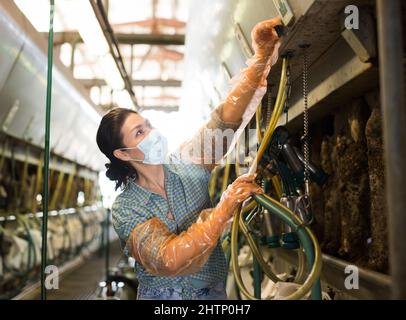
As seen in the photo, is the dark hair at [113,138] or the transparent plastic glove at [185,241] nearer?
the transparent plastic glove at [185,241]

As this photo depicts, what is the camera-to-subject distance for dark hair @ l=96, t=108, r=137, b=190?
135 cm

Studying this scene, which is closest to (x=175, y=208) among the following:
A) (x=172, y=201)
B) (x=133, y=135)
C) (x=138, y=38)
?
(x=172, y=201)

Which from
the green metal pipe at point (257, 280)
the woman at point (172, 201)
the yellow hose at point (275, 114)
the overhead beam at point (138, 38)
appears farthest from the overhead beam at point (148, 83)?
the yellow hose at point (275, 114)

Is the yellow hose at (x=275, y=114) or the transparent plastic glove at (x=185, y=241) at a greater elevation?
the yellow hose at (x=275, y=114)

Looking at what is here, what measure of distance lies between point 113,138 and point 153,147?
0.41ft

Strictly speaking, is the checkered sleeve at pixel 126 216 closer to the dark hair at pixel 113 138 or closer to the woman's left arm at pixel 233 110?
the dark hair at pixel 113 138

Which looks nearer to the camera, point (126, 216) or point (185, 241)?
point (185, 241)

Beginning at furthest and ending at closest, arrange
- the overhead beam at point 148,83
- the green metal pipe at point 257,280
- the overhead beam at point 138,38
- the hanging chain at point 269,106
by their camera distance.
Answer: the overhead beam at point 148,83
the overhead beam at point 138,38
the green metal pipe at point 257,280
the hanging chain at point 269,106

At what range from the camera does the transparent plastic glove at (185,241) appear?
3.86ft

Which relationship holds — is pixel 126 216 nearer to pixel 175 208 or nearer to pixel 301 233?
pixel 175 208

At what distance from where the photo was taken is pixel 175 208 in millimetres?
1366

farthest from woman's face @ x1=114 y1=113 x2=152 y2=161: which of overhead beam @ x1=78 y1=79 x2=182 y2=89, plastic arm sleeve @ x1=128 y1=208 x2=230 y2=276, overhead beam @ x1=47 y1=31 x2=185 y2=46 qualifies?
overhead beam @ x1=78 y1=79 x2=182 y2=89

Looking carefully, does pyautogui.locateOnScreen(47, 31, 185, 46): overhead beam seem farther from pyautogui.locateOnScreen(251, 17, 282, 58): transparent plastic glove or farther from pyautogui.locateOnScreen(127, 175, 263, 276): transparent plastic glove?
pyautogui.locateOnScreen(127, 175, 263, 276): transparent plastic glove
